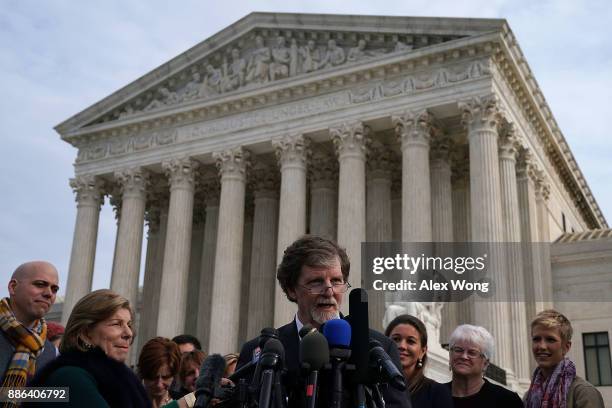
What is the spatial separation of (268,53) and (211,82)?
3580 millimetres

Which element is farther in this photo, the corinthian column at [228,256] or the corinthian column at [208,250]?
the corinthian column at [208,250]

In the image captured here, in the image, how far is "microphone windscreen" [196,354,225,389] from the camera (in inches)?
160

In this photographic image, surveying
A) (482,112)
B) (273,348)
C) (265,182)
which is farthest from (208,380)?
(265,182)

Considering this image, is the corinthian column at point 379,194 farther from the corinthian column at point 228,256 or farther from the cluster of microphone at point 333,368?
the cluster of microphone at point 333,368

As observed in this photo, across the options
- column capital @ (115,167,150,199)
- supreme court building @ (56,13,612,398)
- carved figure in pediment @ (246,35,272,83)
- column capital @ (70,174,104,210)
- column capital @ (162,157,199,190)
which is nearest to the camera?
supreme court building @ (56,13,612,398)

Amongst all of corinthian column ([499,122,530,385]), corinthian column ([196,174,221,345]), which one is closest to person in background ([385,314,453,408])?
corinthian column ([499,122,530,385])

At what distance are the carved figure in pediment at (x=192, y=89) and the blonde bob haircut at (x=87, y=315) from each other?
31.9m

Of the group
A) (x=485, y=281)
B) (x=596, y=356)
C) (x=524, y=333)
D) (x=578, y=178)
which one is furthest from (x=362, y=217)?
(x=578, y=178)

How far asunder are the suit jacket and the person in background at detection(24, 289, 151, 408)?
876 millimetres

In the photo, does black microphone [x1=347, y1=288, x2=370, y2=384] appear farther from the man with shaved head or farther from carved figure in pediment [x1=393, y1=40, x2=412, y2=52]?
carved figure in pediment [x1=393, y1=40, x2=412, y2=52]

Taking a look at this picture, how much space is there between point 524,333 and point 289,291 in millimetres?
24185

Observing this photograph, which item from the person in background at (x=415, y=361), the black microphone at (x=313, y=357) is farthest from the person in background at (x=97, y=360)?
the person in background at (x=415, y=361)

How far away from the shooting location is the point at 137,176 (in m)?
36.3

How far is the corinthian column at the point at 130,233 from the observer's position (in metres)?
34.7
